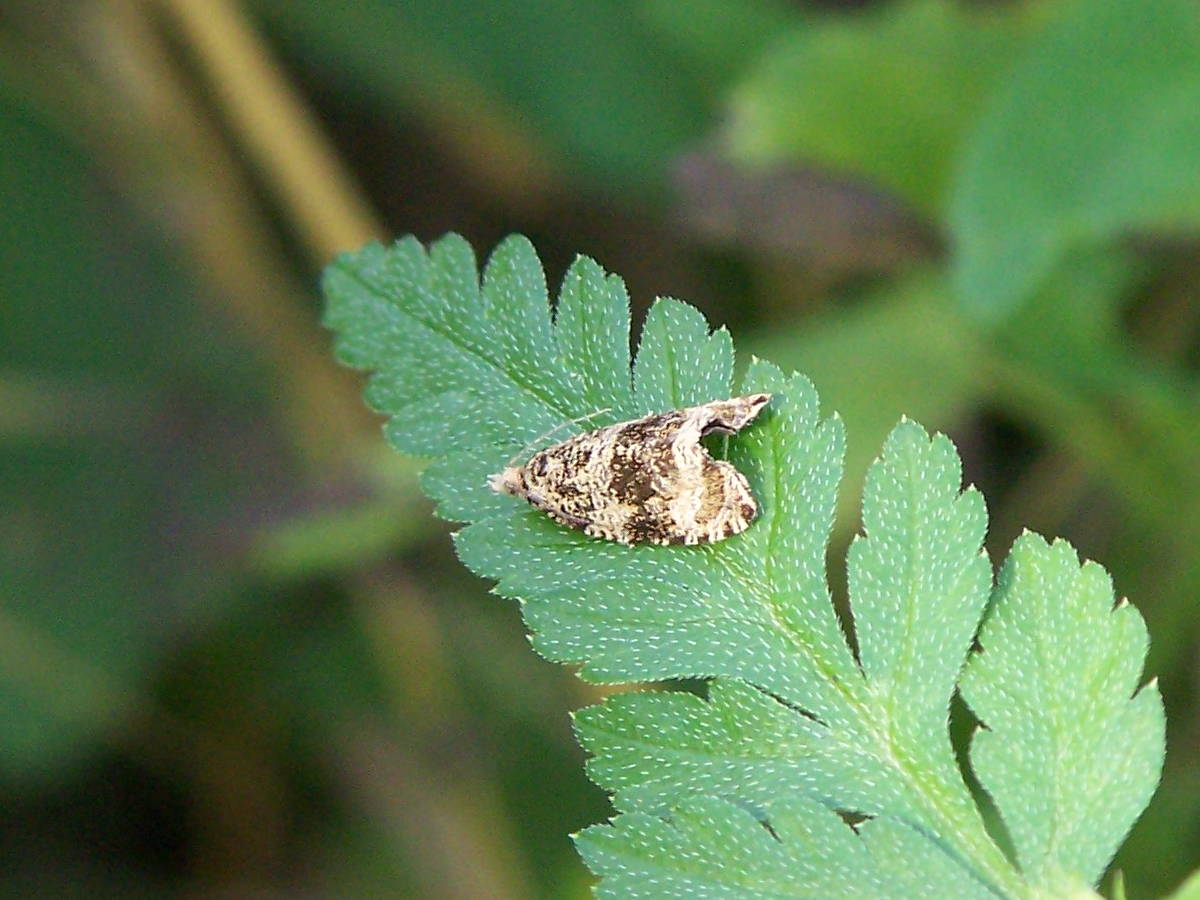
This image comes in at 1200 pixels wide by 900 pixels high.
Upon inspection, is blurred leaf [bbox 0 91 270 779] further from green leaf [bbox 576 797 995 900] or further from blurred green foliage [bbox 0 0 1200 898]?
green leaf [bbox 576 797 995 900]

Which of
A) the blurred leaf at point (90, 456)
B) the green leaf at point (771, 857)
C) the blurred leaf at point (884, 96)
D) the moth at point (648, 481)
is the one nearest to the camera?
the green leaf at point (771, 857)

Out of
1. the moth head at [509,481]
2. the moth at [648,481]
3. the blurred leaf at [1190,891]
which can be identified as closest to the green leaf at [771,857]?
the blurred leaf at [1190,891]

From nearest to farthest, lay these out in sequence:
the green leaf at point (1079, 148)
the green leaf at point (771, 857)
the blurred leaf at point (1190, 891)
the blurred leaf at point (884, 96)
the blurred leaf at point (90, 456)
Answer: the blurred leaf at point (1190, 891), the green leaf at point (771, 857), the green leaf at point (1079, 148), the blurred leaf at point (884, 96), the blurred leaf at point (90, 456)

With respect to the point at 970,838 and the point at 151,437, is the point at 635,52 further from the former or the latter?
the point at 970,838

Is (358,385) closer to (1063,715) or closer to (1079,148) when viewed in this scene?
A: (1079,148)

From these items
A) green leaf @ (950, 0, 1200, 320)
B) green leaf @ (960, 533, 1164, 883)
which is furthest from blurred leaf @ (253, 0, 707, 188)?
green leaf @ (960, 533, 1164, 883)

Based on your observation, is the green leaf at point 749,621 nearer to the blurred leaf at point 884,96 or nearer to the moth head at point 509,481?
the moth head at point 509,481
